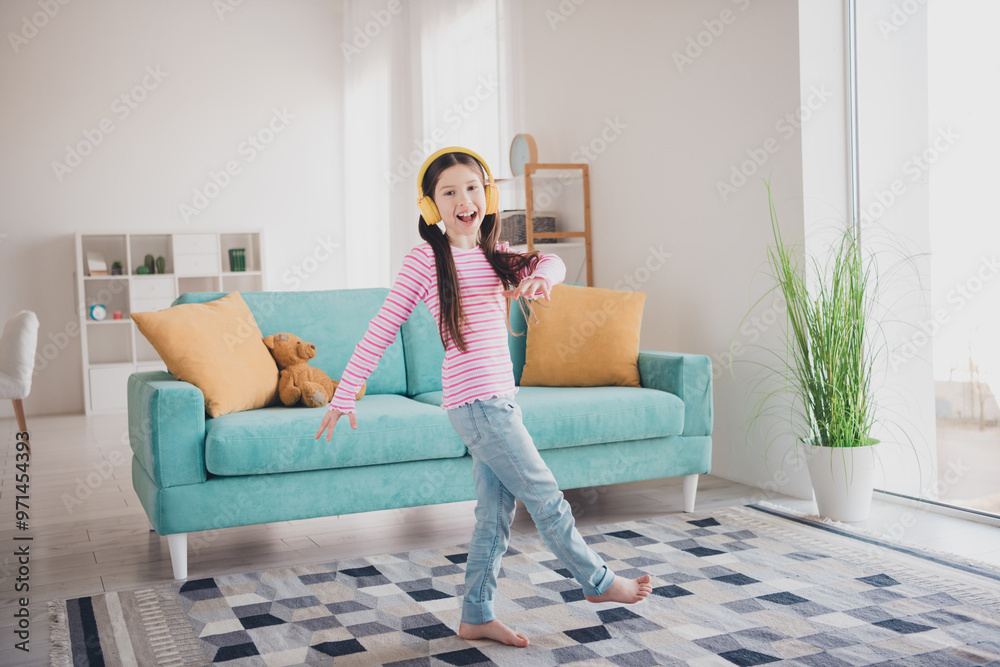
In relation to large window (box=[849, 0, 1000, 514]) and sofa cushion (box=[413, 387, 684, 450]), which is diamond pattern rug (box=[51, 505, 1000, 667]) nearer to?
sofa cushion (box=[413, 387, 684, 450])

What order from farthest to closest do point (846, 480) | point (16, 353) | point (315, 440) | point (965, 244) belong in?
point (16, 353)
point (965, 244)
point (846, 480)
point (315, 440)

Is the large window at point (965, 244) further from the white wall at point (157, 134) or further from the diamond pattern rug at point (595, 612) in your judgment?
the white wall at point (157, 134)

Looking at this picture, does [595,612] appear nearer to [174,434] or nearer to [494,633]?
[494,633]

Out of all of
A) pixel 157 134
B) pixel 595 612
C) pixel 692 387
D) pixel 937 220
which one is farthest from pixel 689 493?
pixel 157 134

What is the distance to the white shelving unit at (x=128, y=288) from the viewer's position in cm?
616

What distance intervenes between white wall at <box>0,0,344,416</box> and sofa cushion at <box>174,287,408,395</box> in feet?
12.2

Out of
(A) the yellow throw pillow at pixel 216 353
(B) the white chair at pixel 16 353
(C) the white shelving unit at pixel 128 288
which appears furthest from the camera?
(C) the white shelving unit at pixel 128 288

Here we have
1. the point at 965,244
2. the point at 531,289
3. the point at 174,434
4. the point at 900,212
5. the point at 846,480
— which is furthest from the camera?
the point at 900,212

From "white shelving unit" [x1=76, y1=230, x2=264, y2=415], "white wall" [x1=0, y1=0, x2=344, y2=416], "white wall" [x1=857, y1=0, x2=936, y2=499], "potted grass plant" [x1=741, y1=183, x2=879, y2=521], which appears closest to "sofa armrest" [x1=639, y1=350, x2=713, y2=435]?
"potted grass plant" [x1=741, y1=183, x2=879, y2=521]

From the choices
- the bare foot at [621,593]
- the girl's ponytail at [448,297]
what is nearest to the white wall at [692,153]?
the bare foot at [621,593]

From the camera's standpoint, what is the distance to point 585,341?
3.16 meters

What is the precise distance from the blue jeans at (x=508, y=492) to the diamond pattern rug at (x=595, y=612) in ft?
0.61

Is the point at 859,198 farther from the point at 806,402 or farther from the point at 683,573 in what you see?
the point at 683,573

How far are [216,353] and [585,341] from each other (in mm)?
1306
